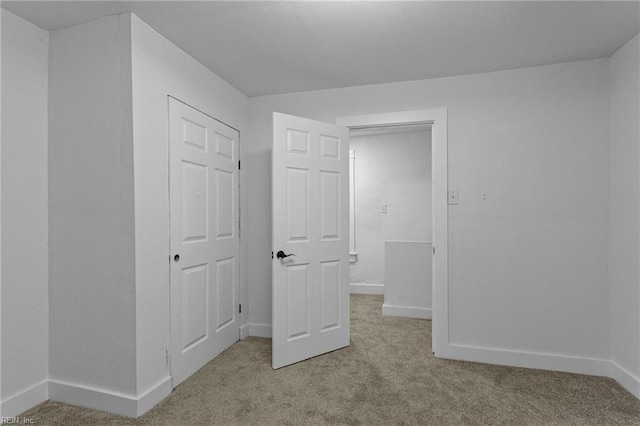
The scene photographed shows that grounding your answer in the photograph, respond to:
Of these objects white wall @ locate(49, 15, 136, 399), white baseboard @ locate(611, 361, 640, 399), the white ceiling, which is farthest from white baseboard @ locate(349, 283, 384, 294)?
white wall @ locate(49, 15, 136, 399)

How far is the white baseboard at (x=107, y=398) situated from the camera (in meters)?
1.96

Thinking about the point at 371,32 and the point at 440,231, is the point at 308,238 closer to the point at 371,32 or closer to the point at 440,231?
the point at 440,231

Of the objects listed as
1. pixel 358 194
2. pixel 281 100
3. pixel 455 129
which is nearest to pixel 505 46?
pixel 455 129

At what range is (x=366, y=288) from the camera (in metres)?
5.05

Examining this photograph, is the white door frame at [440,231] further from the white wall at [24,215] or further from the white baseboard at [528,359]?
the white wall at [24,215]

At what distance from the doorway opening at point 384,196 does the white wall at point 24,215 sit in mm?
3402

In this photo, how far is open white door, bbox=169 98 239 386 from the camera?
233 cm

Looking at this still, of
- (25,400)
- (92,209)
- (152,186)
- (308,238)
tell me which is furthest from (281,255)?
(25,400)

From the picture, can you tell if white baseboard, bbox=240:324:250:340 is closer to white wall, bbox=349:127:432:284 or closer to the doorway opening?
the doorway opening

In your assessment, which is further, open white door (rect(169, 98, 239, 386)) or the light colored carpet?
open white door (rect(169, 98, 239, 386))

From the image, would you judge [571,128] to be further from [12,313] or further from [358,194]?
[12,313]

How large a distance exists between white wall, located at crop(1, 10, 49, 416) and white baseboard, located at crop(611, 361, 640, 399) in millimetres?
3823

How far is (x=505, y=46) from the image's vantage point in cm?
232

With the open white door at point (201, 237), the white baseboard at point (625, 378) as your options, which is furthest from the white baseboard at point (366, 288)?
the white baseboard at point (625, 378)
